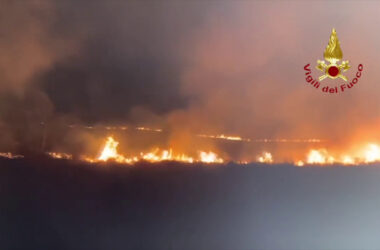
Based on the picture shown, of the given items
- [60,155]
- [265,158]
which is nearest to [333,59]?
[265,158]

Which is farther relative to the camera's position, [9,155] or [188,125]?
[188,125]

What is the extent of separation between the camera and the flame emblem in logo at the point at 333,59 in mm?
3664

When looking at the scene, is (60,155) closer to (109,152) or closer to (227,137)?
(109,152)

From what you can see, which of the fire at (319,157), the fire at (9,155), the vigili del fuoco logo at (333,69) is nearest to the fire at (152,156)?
the fire at (9,155)

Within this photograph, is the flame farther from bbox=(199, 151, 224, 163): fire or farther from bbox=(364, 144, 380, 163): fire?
bbox=(364, 144, 380, 163): fire

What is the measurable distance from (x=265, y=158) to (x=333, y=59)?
105cm

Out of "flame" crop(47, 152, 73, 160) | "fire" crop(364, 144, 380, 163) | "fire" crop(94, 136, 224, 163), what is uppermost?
"fire" crop(364, 144, 380, 163)

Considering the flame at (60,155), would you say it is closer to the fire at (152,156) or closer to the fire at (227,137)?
the fire at (152,156)

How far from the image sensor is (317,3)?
3676 millimetres

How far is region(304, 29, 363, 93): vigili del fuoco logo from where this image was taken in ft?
12.0

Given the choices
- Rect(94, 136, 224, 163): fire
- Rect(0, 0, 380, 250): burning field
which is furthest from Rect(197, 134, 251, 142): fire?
Rect(94, 136, 224, 163): fire

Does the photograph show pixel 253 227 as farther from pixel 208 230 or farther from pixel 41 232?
pixel 41 232

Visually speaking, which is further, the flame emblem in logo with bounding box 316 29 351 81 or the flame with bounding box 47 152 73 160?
the flame emblem in logo with bounding box 316 29 351 81

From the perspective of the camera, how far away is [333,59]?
3672 mm
